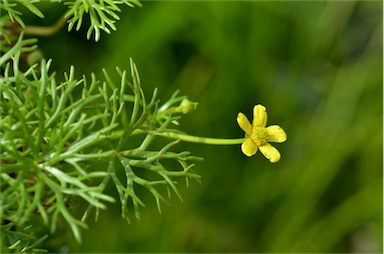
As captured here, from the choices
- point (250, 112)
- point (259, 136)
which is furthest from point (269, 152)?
point (250, 112)

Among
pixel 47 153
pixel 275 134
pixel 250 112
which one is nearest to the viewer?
pixel 47 153

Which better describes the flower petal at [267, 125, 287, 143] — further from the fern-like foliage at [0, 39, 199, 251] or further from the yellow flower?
the fern-like foliage at [0, 39, 199, 251]

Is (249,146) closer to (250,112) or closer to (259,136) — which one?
(259,136)

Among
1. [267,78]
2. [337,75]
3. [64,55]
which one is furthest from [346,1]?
[64,55]

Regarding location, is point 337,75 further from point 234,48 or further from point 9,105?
point 9,105

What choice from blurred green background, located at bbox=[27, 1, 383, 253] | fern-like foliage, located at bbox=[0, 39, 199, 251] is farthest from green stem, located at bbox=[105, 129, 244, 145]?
blurred green background, located at bbox=[27, 1, 383, 253]

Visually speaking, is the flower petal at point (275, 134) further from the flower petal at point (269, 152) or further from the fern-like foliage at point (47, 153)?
the fern-like foliage at point (47, 153)
